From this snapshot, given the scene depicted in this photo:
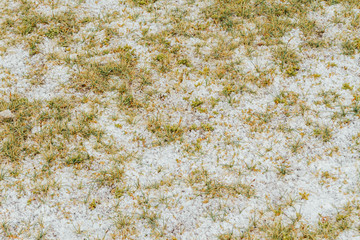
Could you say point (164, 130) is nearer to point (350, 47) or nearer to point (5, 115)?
point (5, 115)

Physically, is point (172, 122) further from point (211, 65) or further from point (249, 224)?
point (249, 224)

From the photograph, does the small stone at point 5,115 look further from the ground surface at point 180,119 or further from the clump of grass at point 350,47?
the clump of grass at point 350,47

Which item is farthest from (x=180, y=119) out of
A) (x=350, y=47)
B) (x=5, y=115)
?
(x=350, y=47)

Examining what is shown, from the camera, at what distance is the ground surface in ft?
16.9

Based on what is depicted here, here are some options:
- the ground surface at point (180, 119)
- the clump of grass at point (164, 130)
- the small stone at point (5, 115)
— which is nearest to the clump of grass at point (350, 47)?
the ground surface at point (180, 119)

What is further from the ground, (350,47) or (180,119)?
(350,47)

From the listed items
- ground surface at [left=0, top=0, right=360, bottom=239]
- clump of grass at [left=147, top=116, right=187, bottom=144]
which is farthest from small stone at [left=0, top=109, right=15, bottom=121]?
clump of grass at [left=147, top=116, right=187, bottom=144]

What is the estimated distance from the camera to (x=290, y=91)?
6723 millimetres

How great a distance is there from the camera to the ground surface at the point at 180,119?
5.14 m

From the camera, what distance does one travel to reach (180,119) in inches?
249

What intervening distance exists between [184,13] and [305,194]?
5344 mm

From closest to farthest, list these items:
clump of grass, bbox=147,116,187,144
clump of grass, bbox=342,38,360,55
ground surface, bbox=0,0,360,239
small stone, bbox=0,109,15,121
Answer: ground surface, bbox=0,0,360,239, clump of grass, bbox=147,116,187,144, small stone, bbox=0,109,15,121, clump of grass, bbox=342,38,360,55

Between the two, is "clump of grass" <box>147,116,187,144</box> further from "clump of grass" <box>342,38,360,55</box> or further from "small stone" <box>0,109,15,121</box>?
"clump of grass" <box>342,38,360,55</box>

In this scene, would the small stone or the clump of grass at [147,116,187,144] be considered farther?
the small stone
